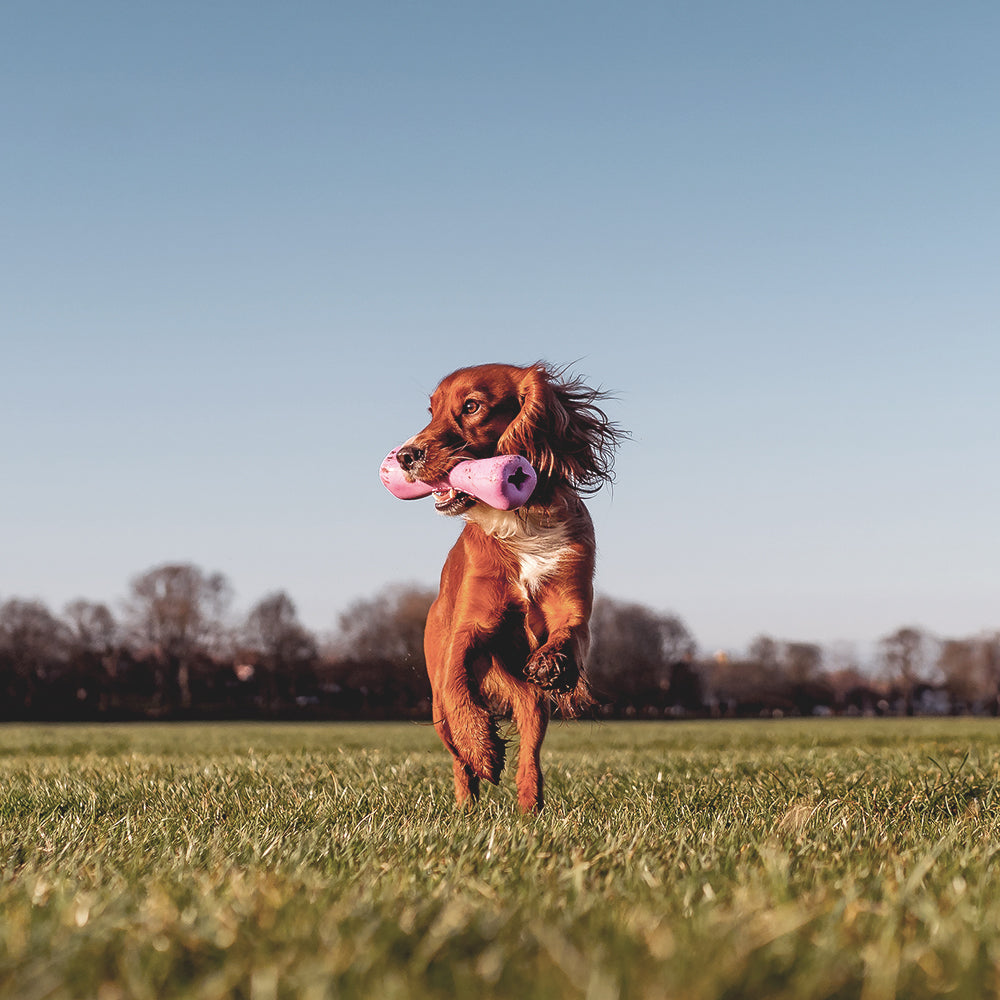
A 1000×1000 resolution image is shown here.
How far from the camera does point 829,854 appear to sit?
3.11m

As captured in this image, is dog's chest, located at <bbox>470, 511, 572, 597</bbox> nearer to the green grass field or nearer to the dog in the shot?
the dog

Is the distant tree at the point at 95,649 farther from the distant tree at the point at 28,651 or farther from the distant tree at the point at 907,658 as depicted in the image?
the distant tree at the point at 907,658

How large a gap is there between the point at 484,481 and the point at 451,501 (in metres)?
0.32

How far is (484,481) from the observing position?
4.33m

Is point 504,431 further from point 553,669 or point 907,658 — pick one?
point 907,658

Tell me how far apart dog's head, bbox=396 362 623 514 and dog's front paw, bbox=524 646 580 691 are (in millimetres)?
793

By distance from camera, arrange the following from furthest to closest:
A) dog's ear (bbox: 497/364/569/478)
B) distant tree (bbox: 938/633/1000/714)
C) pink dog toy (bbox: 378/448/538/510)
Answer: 1. distant tree (bbox: 938/633/1000/714)
2. dog's ear (bbox: 497/364/569/478)
3. pink dog toy (bbox: 378/448/538/510)

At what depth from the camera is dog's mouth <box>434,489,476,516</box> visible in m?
4.59

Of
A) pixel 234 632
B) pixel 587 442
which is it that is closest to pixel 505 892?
pixel 587 442

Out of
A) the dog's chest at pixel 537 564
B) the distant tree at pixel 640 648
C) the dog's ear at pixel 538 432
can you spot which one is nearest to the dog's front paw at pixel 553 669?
the dog's chest at pixel 537 564

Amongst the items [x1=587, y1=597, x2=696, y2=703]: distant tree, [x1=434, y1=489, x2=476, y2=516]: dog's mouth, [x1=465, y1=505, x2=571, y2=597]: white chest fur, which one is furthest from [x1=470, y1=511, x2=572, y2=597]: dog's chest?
[x1=587, y1=597, x2=696, y2=703]: distant tree

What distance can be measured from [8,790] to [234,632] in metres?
64.0

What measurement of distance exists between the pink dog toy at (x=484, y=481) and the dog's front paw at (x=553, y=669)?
0.64 meters

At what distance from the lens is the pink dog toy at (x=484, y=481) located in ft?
14.2
